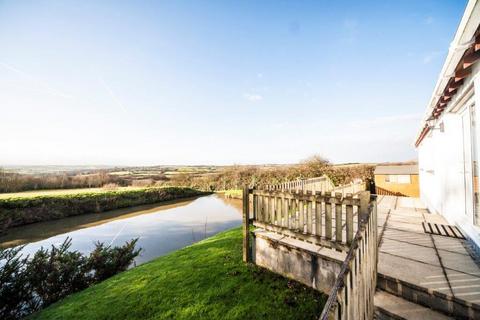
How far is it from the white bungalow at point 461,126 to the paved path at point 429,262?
448 mm

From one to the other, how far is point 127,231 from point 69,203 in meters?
9.22

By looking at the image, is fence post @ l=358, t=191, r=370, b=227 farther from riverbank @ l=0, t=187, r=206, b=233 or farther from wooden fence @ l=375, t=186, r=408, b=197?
riverbank @ l=0, t=187, r=206, b=233

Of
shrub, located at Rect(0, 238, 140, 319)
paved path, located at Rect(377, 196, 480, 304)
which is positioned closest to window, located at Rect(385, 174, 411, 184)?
paved path, located at Rect(377, 196, 480, 304)

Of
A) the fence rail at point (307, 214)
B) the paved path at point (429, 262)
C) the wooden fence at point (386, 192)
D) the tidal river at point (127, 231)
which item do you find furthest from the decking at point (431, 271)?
the wooden fence at point (386, 192)

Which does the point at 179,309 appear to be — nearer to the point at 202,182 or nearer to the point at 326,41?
the point at 326,41

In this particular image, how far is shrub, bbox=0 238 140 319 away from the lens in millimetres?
4512

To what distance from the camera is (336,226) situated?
3.16 metres

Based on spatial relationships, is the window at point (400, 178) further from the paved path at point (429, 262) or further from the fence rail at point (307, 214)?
the fence rail at point (307, 214)

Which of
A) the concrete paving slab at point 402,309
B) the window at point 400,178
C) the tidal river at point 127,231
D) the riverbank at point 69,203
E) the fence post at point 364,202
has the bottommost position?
the tidal river at point 127,231

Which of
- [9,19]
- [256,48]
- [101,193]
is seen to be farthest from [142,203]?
[256,48]

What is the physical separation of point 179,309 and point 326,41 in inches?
536

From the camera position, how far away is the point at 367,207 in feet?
8.57

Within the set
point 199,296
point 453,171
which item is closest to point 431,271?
point 453,171

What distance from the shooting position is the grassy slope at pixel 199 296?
3.19m
